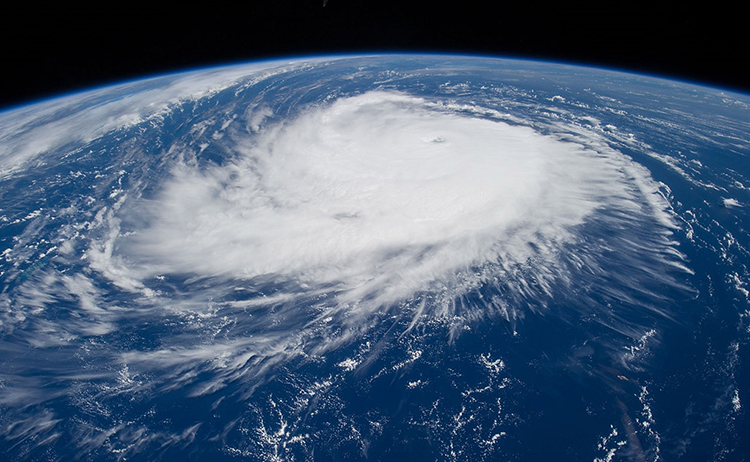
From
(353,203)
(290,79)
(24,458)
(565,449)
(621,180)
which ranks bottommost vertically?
(24,458)

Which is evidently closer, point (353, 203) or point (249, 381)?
point (249, 381)

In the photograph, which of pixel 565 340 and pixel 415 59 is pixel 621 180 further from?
pixel 415 59

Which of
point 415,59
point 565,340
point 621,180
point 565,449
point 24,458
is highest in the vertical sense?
point 415,59

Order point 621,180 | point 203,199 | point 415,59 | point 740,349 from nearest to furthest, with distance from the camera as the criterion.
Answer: point 740,349, point 203,199, point 621,180, point 415,59

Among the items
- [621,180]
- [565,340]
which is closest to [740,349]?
[565,340]

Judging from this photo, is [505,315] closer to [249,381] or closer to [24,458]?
[249,381]

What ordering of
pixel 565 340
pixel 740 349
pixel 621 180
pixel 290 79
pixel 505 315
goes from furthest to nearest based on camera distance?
pixel 290 79, pixel 621 180, pixel 505 315, pixel 565 340, pixel 740 349

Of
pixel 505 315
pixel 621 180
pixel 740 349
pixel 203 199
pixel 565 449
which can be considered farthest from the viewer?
pixel 621 180

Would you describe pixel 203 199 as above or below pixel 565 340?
above

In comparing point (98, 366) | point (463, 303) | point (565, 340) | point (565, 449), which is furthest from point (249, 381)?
point (565, 340)

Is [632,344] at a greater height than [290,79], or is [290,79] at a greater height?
[290,79]
